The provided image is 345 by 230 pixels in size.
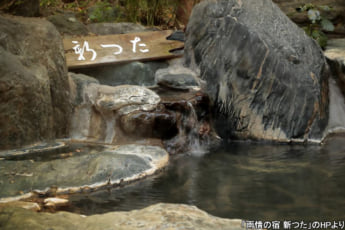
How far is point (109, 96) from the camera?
16.7 ft

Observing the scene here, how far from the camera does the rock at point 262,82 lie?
5633 millimetres

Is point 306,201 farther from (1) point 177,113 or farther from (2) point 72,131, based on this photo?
(2) point 72,131

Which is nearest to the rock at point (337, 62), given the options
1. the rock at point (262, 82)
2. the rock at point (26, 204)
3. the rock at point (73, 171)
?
the rock at point (262, 82)

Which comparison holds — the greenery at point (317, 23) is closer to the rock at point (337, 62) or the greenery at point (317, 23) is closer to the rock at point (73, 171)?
the rock at point (337, 62)

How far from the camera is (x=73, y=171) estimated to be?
3.81 metres

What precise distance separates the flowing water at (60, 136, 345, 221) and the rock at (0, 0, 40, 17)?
2.75 metres

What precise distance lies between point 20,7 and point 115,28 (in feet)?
7.51

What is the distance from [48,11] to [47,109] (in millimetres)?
4497

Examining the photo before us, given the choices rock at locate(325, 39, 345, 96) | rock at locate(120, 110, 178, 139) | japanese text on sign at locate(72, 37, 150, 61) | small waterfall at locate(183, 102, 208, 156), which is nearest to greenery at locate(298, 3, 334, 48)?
rock at locate(325, 39, 345, 96)

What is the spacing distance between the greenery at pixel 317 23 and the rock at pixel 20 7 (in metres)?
4.56

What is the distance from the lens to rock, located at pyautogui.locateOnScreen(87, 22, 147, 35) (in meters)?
7.48

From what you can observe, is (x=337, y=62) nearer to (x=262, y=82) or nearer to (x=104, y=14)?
(x=262, y=82)

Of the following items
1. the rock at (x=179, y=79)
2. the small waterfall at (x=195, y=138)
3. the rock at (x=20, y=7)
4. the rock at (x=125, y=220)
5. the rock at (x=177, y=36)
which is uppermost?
the rock at (x=20, y=7)

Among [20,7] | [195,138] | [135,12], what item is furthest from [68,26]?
[195,138]
